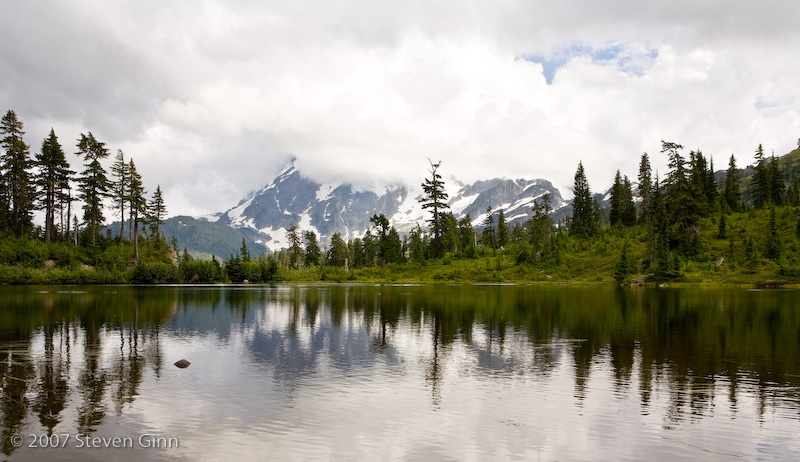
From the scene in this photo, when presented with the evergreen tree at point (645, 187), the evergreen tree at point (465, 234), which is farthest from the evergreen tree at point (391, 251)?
the evergreen tree at point (645, 187)

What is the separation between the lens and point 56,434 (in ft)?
45.9

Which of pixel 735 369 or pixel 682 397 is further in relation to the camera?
pixel 735 369

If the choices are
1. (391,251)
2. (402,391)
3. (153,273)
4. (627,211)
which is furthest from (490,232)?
(402,391)

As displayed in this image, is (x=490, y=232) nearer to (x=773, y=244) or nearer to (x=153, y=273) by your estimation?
(x=773, y=244)

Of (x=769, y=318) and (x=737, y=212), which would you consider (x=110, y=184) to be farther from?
(x=737, y=212)

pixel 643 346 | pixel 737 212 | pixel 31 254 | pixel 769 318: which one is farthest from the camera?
pixel 737 212

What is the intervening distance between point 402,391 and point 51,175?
118 metres

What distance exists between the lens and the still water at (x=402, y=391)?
44.0 ft

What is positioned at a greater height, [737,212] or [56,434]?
[737,212]

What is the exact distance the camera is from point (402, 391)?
19.0 meters

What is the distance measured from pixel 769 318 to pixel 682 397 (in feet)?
95.9

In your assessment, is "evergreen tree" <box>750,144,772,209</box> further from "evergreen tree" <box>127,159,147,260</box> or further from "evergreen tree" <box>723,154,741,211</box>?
"evergreen tree" <box>127,159,147,260</box>

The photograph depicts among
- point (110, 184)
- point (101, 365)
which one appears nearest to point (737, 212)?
point (101, 365)

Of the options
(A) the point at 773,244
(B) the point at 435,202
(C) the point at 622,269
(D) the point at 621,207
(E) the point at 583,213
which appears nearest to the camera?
(A) the point at 773,244
